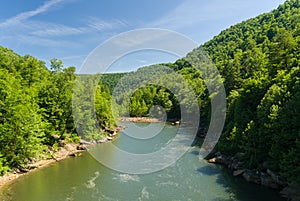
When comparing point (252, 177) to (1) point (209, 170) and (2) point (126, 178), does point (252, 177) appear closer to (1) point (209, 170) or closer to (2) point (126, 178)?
(1) point (209, 170)

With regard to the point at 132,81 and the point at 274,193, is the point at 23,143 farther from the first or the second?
the point at 132,81

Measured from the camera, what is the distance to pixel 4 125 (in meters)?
24.4

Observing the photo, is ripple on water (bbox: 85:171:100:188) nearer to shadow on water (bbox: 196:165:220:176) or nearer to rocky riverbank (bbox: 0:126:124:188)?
rocky riverbank (bbox: 0:126:124:188)

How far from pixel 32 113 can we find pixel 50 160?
6.68 metres

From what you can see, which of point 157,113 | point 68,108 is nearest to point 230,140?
point 68,108

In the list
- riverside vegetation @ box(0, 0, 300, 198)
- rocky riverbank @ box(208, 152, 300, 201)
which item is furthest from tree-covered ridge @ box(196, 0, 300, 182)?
rocky riverbank @ box(208, 152, 300, 201)

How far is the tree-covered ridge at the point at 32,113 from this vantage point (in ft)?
81.8

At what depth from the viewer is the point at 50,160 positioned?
29859mm

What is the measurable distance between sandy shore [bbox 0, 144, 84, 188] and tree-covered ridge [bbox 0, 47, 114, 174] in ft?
2.53

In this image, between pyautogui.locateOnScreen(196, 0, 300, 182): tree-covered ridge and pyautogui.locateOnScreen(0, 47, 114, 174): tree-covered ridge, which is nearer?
pyautogui.locateOnScreen(196, 0, 300, 182): tree-covered ridge

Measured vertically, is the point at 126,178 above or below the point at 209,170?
below

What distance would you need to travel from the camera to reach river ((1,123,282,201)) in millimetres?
19750

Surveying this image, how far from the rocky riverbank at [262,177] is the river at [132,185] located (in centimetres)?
62

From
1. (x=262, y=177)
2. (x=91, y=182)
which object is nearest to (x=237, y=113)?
(x=262, y=177)
